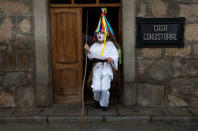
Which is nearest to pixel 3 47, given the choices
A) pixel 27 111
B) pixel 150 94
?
pixel 27 111

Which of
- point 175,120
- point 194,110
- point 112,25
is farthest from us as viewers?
point 112,25

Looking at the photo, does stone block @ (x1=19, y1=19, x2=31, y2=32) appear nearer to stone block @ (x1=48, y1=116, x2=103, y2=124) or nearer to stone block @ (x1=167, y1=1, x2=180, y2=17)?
stone block @ (x1=48, y1=116, x2=103, y2=124)

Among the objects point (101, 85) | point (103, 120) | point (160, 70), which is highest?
point (160, 70)

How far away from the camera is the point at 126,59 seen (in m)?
5.72

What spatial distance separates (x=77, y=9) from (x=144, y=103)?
114 inches

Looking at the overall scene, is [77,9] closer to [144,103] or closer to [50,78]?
[50,78]

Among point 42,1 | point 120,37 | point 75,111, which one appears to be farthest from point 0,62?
point 120,37

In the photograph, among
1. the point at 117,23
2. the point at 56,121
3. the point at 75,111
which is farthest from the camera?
the point at 117,23

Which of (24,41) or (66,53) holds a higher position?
(24,41)

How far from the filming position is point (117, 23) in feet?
20.8

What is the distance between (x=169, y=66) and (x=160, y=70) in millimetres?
240

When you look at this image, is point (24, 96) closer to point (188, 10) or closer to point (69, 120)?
point (69, 120)

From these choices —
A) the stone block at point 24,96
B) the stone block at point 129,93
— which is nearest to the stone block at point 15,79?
the stone block at point 24,96

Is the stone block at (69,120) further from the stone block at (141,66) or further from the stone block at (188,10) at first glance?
the stone block at (188,10)
